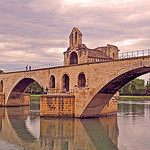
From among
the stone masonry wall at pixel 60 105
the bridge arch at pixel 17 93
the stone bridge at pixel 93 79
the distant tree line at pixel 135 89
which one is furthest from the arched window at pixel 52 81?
the distant tree line at pixel 135 89

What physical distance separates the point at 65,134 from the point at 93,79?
8.07 meters

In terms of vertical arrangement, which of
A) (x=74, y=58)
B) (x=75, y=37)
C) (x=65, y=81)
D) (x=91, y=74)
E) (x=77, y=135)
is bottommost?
(x=77, y=135)

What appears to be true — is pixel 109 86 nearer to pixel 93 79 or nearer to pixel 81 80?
pixel 93 79

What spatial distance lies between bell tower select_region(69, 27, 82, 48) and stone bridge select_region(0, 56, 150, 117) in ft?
16.8

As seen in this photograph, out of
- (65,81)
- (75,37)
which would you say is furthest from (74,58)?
(65,81)

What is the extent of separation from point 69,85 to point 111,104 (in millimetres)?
6415

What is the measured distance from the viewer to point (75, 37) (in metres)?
35.2

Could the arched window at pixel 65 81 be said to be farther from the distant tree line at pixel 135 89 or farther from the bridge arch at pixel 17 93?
the distant tree line at pixel 135 89

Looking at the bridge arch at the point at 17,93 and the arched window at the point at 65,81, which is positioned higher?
the arched window at the point at 65,81

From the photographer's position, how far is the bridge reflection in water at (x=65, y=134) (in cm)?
1805

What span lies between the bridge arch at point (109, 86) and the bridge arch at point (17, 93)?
1855 centimetres

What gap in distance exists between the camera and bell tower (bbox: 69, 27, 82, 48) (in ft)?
114

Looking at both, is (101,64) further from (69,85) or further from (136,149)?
(136,149)

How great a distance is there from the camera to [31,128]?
24.1m
